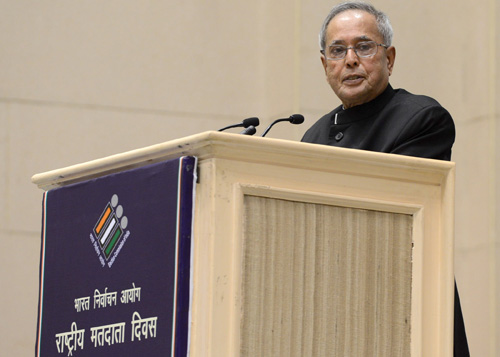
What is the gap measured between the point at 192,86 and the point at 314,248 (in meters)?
3.71

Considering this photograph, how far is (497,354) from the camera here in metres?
5.33

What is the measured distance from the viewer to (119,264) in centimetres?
237

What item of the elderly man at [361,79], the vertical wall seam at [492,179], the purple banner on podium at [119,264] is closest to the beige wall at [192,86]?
the vertical wall seam at [492,179]

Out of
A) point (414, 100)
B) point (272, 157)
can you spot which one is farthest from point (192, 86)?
point (272, 157)

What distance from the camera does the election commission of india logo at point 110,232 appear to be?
238 cm

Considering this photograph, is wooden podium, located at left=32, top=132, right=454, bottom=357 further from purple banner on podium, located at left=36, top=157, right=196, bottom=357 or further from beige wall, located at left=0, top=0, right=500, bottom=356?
beige wall, located at left=0, top=0, right=500, bottom=356

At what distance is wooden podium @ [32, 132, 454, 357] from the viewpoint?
2.20m

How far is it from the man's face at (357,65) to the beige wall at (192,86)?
98.5 inches

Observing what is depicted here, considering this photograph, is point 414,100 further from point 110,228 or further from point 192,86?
point 192,86

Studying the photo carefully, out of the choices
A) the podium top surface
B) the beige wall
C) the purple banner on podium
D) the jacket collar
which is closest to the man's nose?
the jacket collar

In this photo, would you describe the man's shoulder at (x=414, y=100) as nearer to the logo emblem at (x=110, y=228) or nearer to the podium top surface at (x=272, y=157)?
the podium top surface at (x=272, y=157)

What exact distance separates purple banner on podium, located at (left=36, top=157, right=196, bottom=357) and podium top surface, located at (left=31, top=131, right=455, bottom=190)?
34 millimetres

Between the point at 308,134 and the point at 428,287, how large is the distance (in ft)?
3.50

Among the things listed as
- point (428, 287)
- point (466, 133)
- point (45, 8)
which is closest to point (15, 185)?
point (45, 8)
